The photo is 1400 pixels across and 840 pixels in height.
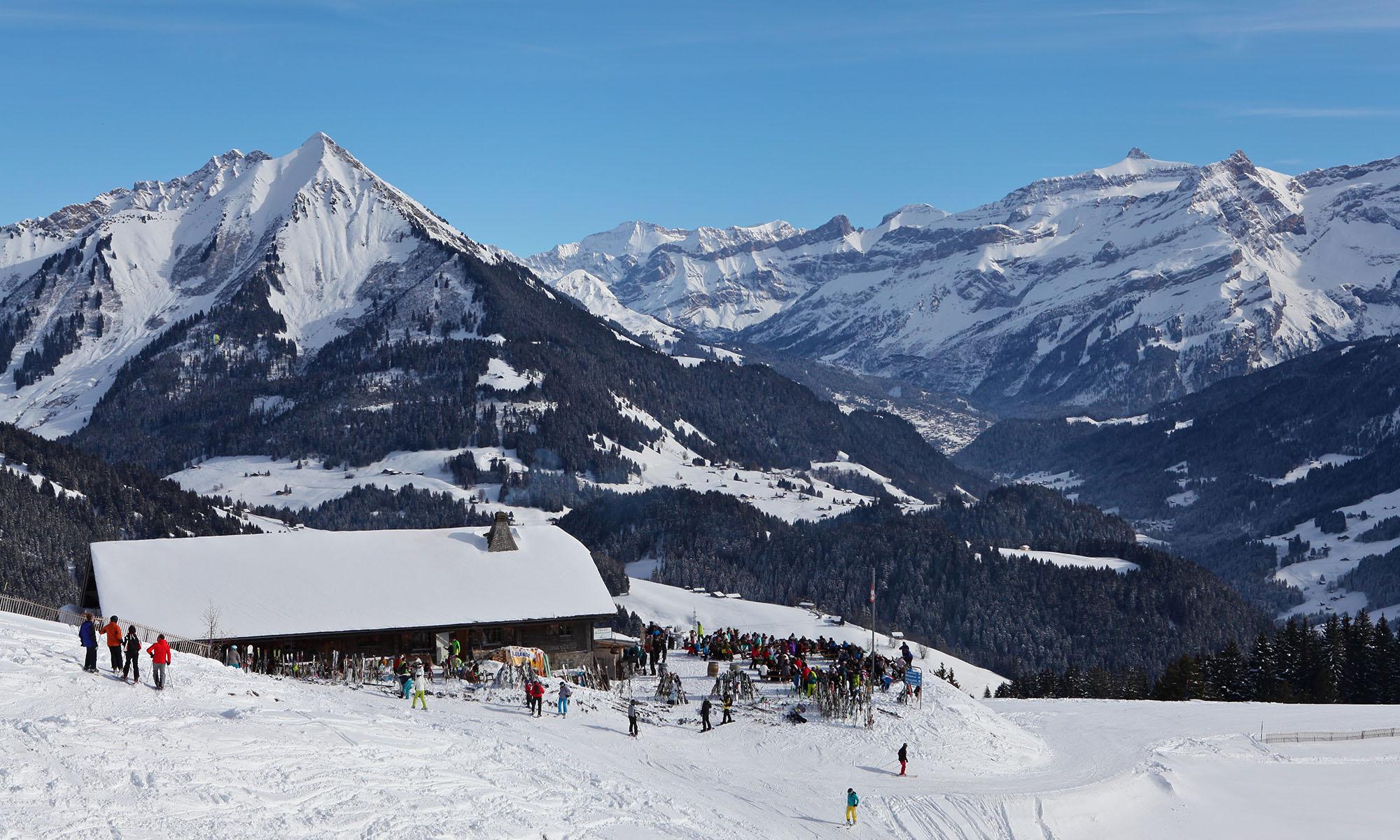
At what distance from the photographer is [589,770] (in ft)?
135

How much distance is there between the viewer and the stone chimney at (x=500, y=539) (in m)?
72.2

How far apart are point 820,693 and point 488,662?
14.5 meters

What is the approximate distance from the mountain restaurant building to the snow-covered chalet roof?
0.07 meters

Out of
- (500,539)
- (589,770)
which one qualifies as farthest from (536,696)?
(500,539)

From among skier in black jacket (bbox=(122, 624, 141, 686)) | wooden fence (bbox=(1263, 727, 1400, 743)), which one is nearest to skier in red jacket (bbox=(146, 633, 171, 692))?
skier in black jacket (bbox=(122, 624, 141, 686))

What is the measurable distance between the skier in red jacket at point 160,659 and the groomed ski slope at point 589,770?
1.60ft

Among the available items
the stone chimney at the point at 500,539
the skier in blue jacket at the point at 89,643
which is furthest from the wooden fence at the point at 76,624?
the stone chimney at the point at 500,539

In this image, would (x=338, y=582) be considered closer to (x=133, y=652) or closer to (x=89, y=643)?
(x=89, y=643)

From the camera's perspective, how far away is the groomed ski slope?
3122 cm

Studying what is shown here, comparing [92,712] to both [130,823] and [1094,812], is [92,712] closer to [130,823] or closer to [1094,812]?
[130,823]

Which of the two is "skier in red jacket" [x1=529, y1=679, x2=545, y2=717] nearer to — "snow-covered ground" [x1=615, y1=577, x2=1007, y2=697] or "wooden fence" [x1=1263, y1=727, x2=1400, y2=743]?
"wooden fence" [x1=1263, y1=727, x2=1400, y2=743]

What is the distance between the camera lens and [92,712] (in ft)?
116

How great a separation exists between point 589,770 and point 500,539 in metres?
32.4

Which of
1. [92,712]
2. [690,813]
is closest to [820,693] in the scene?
[690,813]
